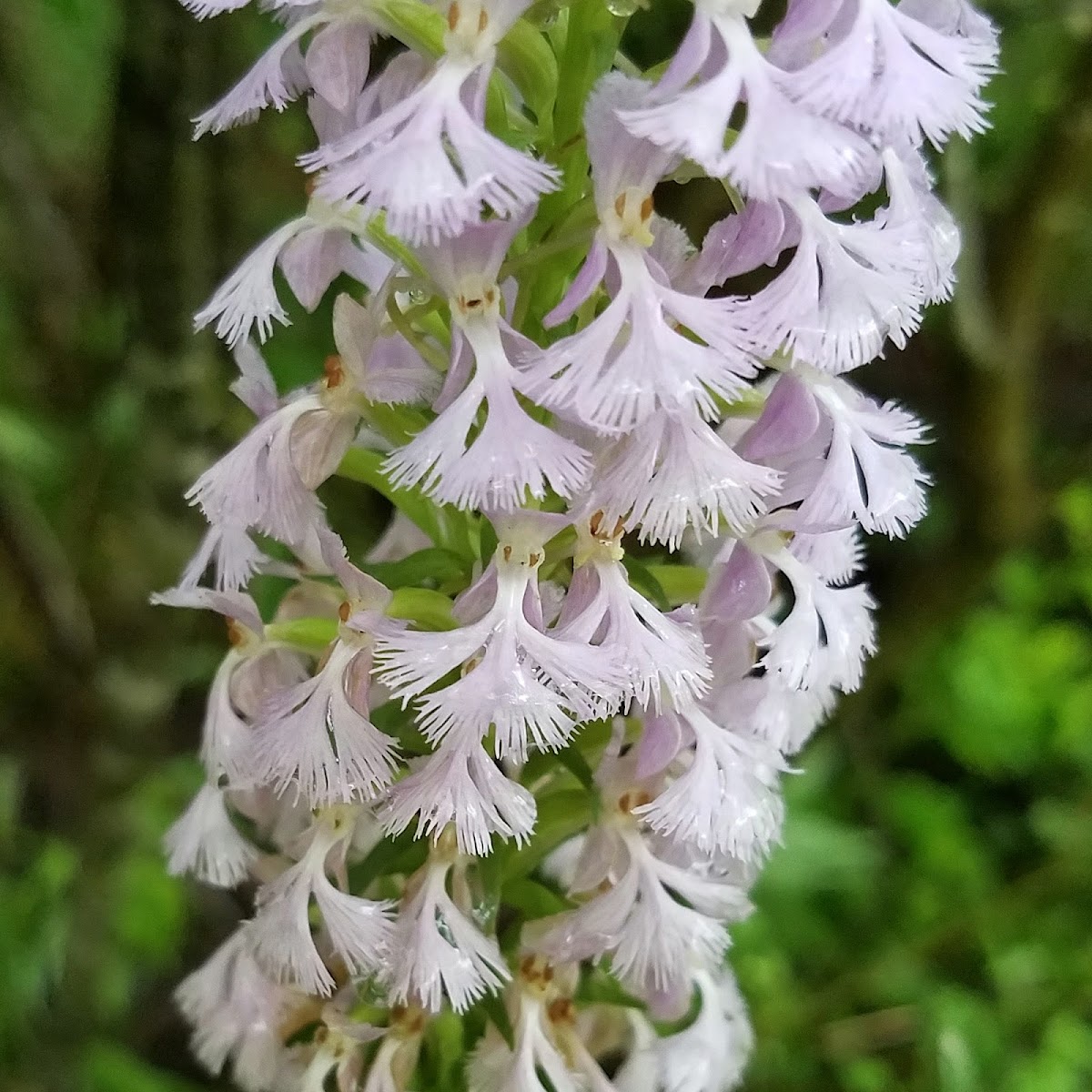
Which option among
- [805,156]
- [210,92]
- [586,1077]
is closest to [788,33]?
[805,156]

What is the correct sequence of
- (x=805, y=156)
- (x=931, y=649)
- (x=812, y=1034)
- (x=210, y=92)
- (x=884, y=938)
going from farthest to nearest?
(x=931, y=649)
(x=884, y=938)
(x=812, y=1034)
(x=210, y=92)
(x=805, y=156)

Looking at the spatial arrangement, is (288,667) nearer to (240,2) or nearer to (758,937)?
(240,2)

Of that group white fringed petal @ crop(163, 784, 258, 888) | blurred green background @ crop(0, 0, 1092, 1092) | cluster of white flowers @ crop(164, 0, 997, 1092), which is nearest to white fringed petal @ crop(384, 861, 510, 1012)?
cluster of white flowers @ crop(164, 0, 997, 1092)

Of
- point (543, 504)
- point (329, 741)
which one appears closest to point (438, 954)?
point (329, 741)

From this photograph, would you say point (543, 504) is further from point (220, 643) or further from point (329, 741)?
point (220, 643)

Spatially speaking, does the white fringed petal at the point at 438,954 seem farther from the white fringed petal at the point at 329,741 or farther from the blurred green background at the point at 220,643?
the blurred green background at the point at 220,643

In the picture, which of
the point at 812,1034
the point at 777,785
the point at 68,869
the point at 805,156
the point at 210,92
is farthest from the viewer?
the point at 812,1034
